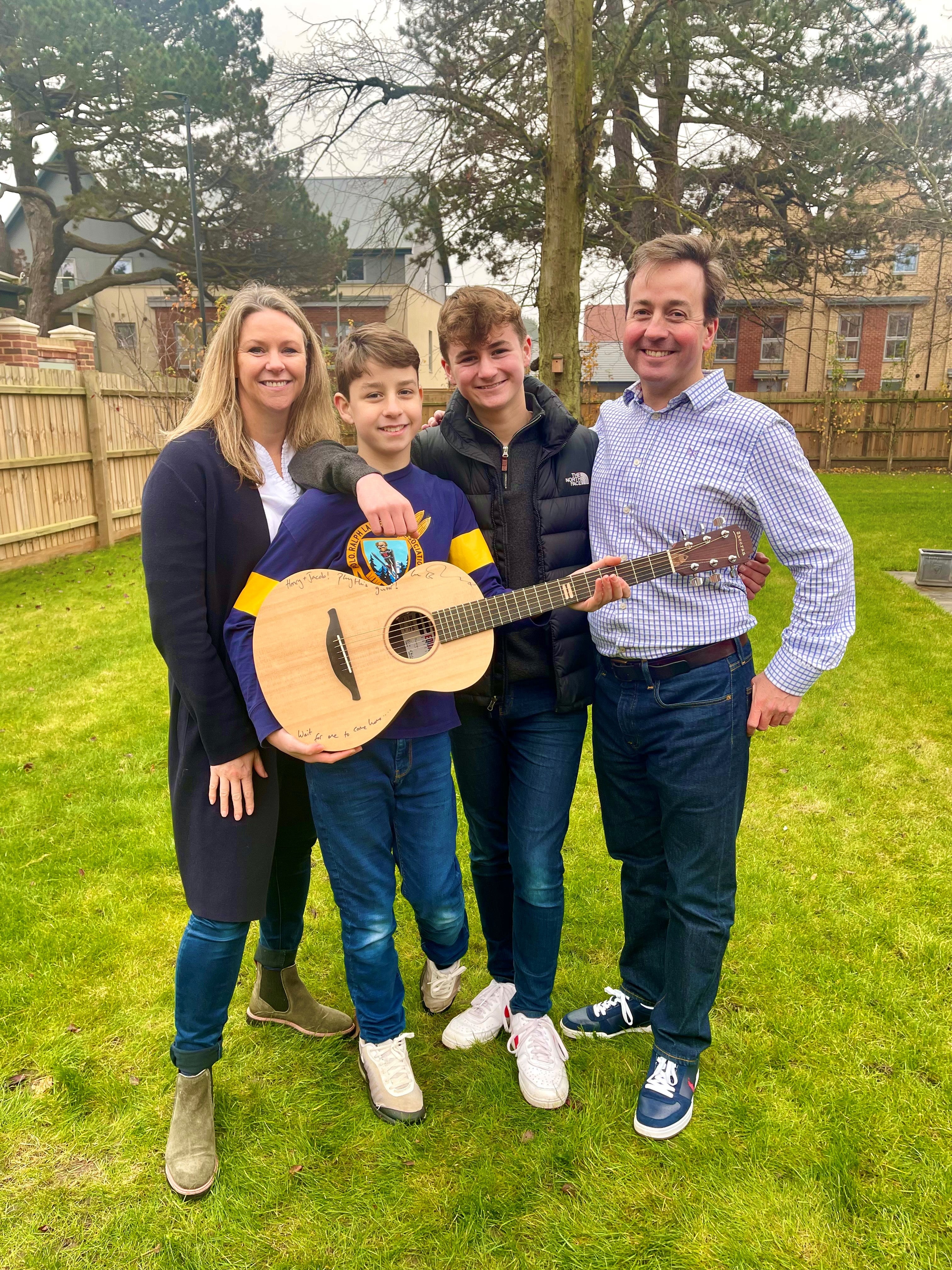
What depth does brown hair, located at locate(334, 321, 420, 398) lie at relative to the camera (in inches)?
91.2

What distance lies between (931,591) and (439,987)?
8.20 m

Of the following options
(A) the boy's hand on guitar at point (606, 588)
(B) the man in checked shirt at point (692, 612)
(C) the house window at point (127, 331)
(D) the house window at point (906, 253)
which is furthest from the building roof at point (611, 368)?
(A) the boy's hand on guitar at point (606, 588)

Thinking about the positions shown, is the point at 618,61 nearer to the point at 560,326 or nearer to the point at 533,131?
the point at 533,131

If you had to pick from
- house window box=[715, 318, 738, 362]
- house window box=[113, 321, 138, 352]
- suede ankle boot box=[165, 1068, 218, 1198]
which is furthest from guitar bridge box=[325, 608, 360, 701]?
house window box=[715, 318, 738, 362]

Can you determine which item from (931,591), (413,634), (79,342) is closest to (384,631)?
(413,634)

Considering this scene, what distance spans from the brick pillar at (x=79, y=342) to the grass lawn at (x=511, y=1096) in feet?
35.0

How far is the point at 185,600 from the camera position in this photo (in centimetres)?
211

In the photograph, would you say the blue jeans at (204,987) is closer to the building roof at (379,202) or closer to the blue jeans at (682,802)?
the blue jeans at (682,802)

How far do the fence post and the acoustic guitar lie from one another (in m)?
10.8

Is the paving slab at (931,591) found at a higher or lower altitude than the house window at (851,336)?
lower

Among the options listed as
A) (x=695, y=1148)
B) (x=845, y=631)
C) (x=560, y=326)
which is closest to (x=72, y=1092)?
(x=695, y=1148)

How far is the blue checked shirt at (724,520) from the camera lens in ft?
7.02

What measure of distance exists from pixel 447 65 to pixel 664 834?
28.7 ft

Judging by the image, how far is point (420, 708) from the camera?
94.0 inches
